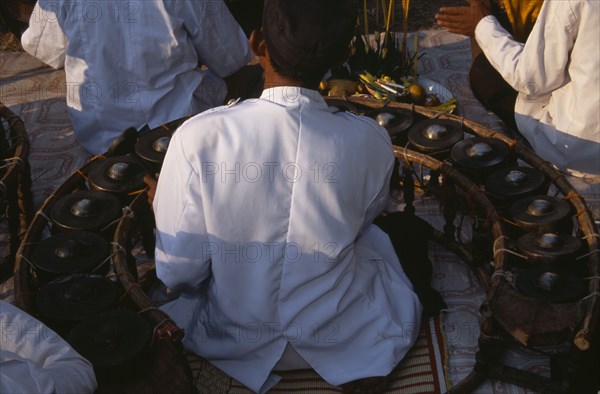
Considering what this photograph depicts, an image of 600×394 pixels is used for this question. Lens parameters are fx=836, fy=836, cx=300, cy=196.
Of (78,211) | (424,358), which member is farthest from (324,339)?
(78,211)

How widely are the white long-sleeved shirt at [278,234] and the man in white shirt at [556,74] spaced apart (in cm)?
129

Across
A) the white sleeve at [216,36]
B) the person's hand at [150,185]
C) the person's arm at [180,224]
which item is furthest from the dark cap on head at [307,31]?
the white sleeve at [216,36]

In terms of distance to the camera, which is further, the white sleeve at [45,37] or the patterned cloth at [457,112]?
the white sleeve at [45,37]

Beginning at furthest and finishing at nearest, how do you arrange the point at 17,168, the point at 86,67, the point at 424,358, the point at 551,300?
1. the point at 86,67
2. the point at 17,168
3. the point at 424,358
4. the point at 551,300

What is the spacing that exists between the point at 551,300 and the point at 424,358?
512 mm

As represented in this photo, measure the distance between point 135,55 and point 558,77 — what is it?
1.83m

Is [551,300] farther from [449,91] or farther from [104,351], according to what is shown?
[449,91]

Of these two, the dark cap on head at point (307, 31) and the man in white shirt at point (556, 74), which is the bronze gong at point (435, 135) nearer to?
the man in white shirt at point (556, 74)

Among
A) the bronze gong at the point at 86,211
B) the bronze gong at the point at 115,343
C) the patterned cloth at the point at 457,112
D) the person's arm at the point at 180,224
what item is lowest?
the patterned cloth at the point at 457,112

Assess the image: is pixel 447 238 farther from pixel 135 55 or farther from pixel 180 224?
pixel 135 55

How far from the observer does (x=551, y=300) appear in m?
2.43

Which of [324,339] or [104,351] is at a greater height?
[104,351]

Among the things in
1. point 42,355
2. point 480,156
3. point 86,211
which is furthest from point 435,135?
point 42,355

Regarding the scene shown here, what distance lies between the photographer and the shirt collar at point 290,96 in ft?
7.38
